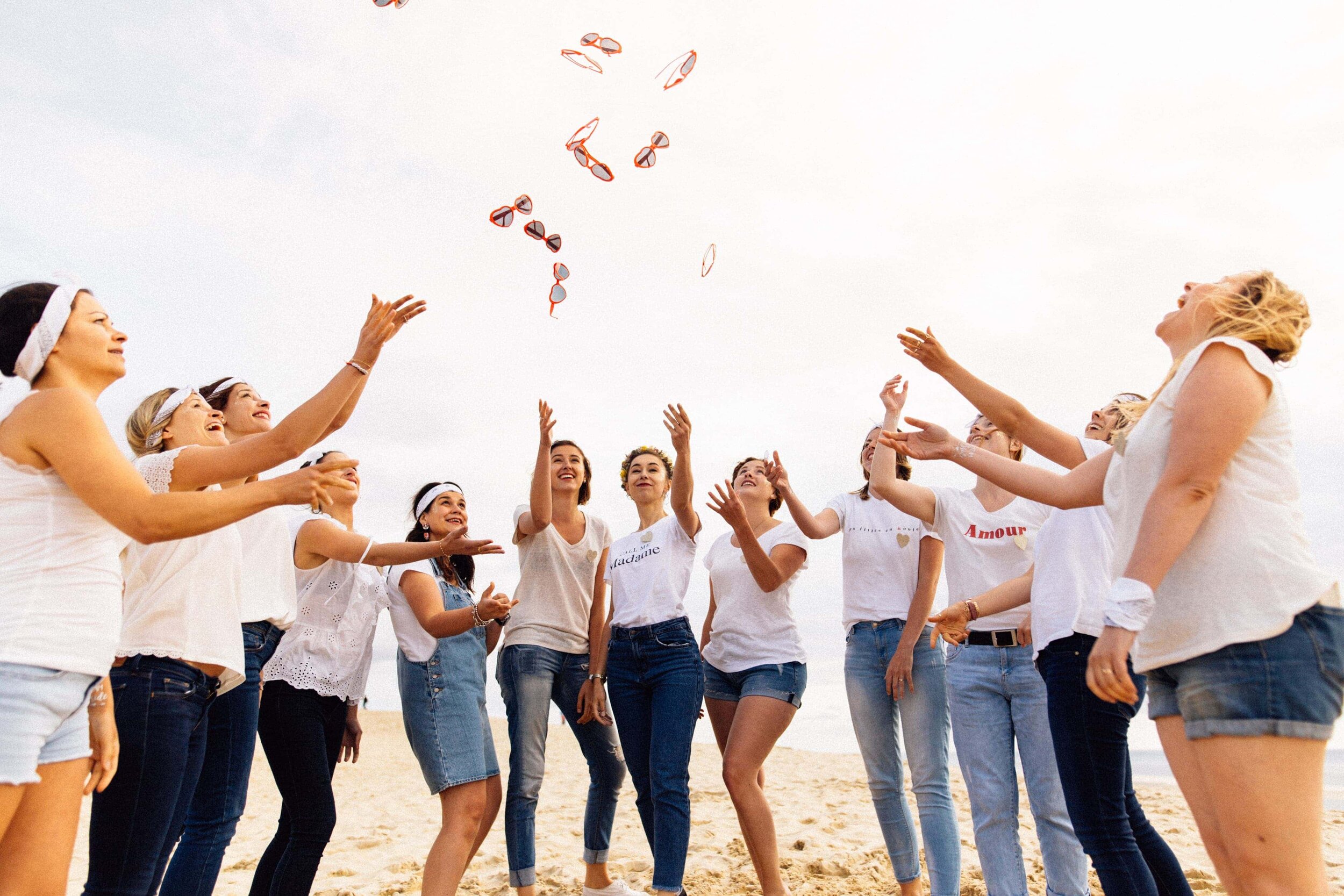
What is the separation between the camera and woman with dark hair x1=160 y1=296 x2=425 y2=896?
11.1ft

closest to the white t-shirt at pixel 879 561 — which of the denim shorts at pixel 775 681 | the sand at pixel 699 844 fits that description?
the denim shorts at pixel 775 681

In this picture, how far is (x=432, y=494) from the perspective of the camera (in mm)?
5066

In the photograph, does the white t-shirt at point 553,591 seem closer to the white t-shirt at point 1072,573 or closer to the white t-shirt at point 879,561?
the white t-shirt at point 879,561

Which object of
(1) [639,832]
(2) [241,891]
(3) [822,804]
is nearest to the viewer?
(2) [241,891]

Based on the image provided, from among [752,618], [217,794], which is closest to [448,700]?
[217,794]

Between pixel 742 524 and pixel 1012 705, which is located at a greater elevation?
pixel 742 524

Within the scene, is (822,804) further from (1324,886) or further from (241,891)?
(1324,886)

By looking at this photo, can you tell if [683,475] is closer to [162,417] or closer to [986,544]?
[986,544]

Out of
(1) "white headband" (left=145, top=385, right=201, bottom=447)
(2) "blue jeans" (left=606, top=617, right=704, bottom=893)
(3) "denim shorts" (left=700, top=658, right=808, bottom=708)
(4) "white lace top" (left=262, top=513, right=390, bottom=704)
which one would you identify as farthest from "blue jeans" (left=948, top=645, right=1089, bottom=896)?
(1) "white headband" (left=145, top=385, right=201, bottom=447)

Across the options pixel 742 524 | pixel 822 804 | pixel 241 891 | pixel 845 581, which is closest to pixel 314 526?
pixel 742 524

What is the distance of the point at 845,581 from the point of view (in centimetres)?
524

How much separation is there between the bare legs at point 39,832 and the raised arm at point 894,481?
356cm

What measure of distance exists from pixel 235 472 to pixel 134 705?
81cm

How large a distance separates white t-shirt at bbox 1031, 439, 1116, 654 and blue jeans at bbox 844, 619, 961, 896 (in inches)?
36.0
